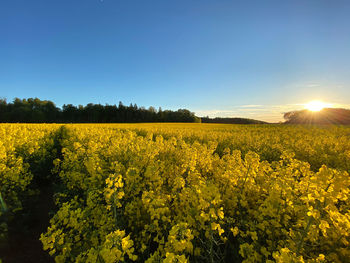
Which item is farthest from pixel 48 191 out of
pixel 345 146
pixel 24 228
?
pixel 345 146

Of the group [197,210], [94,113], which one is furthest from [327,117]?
[94,113]

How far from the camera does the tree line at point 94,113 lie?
63188mm

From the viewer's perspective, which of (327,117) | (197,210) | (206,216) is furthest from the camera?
(327,117)

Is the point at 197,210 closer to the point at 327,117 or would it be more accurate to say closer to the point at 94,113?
the point at 327,117

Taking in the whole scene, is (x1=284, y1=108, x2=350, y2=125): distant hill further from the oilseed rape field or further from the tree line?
the tree line

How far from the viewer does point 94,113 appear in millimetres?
70250

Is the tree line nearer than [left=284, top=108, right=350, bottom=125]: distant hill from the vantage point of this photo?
No

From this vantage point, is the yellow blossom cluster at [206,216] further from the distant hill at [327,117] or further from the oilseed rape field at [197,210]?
the distant hill at [327,117]

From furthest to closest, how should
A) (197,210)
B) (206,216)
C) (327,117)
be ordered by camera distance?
(327,117) → (197,210) → (206,216)

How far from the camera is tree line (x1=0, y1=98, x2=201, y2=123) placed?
207 feet

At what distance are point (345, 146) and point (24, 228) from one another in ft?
44.6

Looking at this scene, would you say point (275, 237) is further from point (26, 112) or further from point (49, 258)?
point (26, 112)

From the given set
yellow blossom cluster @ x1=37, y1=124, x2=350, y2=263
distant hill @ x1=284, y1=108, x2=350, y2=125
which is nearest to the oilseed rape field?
yellow blossom cluster @ x1=37, y1=124, x2=350, y2=263

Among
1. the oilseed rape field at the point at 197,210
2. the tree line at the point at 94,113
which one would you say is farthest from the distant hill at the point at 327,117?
the tree line at the point at 94,113
